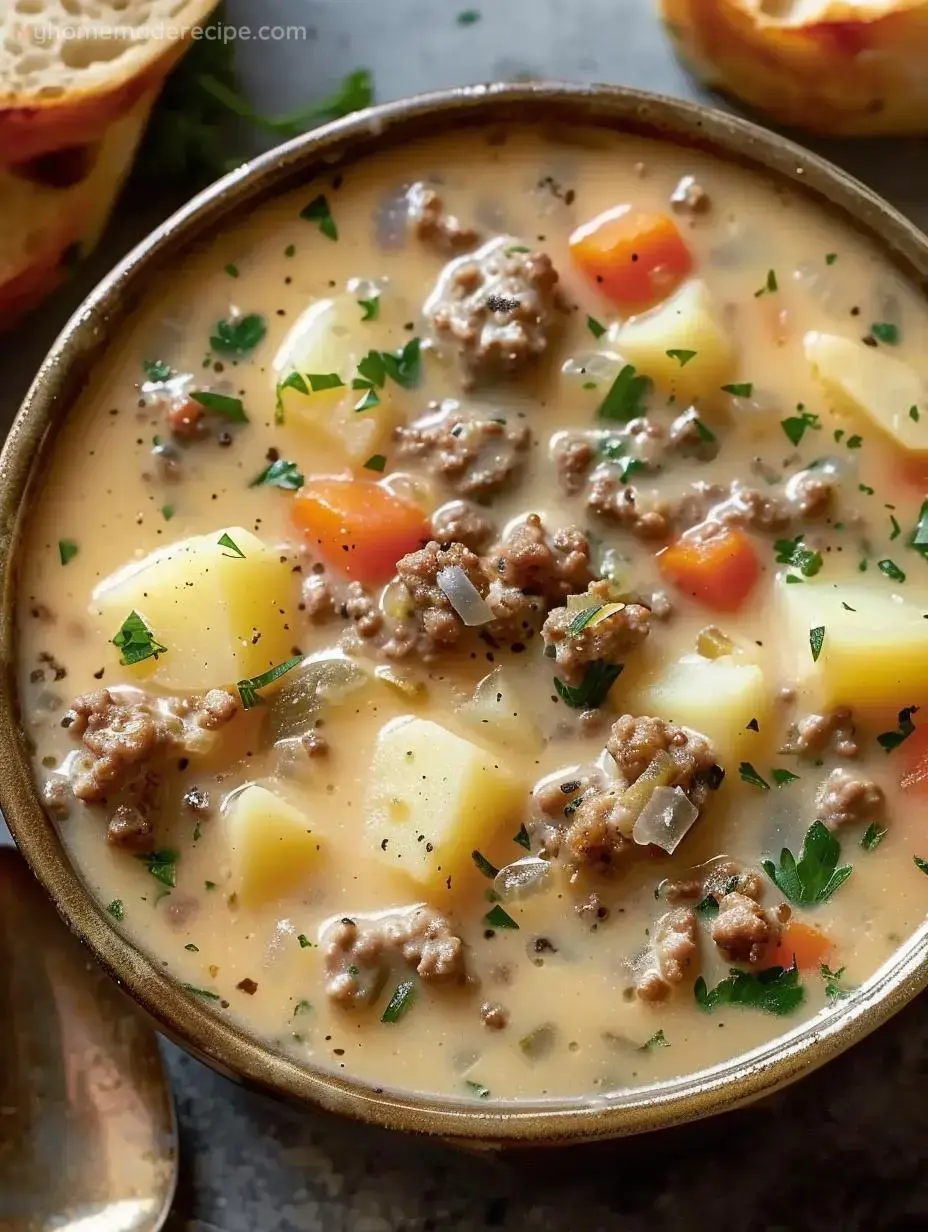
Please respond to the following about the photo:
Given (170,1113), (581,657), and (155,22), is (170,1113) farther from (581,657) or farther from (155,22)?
(155,22)

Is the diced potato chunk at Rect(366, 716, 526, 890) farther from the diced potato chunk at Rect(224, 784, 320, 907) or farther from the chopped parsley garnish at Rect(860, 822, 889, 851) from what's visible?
the chopped parsley garnish at Rect(860, 822, 889, 851)

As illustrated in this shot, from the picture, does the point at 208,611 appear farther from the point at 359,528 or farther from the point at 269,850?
the point at 269,850

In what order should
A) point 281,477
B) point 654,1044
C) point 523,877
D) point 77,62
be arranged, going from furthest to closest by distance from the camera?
point 77,62, point 281,477, point 523,877, point 654,1044

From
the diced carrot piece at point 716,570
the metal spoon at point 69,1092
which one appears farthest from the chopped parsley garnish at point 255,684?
the diced carrot piece at point 716,570

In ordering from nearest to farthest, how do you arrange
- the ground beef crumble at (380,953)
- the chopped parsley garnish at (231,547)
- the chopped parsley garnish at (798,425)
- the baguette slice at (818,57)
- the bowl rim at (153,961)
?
1. the bowl rim at (153,961)
2. the ground beef crumble at (380,953)
3. the chopped parsley garnish at (231,547)
4. the chopped parsley garnish at (798,425)
5. the baguette slice at (818,57)

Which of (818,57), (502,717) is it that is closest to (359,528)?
→ (502,717)

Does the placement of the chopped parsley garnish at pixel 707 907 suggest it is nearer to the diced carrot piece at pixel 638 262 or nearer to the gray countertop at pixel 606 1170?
the gray countertop at pixel 606 1170

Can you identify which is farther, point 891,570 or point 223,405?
point 223,405
